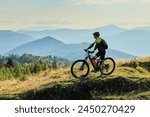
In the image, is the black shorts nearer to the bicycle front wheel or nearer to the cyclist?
the cyclist

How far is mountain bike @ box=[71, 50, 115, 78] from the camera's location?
77.6 ft

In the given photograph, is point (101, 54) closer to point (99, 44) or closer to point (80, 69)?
point (99, 44)

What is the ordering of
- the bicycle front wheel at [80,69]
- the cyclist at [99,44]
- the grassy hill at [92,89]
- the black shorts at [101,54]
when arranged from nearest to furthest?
the cyclist at [99,44], the black shorts at [101,54], the grassy hill at [92,89], the bicycle front wheel at [80,69]

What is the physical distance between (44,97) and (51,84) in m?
1.64

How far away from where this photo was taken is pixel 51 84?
25469 mm

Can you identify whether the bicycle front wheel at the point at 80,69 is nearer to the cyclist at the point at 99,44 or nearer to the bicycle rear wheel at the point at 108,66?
the bicycle rear wheel at the point at 108,66

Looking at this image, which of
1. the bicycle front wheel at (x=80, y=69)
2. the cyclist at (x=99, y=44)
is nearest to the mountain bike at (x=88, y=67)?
the bicycle front wheel at (x=80, y=69)

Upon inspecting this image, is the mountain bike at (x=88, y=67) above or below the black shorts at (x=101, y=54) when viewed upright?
below

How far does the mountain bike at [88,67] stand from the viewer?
931 inches

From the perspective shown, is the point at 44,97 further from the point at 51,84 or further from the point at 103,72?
the point at 103,72

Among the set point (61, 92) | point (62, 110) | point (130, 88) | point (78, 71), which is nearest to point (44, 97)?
point (61, 92)

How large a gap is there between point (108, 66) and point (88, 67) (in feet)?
4.12

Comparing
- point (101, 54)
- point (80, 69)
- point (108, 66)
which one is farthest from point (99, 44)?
point (108, 66)

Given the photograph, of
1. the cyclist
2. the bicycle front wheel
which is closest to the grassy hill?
the bicycle front wheel
